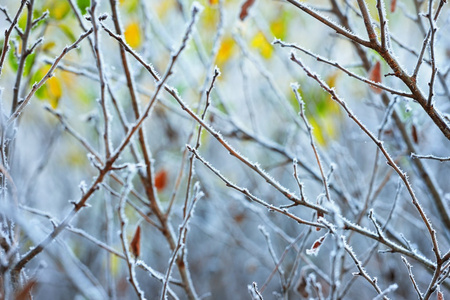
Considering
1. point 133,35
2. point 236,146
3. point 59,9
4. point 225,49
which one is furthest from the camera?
point 236,146

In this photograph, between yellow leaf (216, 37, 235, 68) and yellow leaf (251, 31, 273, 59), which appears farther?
yellow leaf (216, 37, 235, 68)

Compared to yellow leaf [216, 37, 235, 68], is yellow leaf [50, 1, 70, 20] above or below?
below

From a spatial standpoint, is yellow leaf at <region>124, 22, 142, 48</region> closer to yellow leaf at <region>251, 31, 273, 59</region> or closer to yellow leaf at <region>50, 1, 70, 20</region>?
yellow leaf at <region>251, 31, 273, 59</region>

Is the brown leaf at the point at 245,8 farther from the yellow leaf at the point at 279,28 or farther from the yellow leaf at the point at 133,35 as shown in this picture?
the yellow leaf at the point at 133,35

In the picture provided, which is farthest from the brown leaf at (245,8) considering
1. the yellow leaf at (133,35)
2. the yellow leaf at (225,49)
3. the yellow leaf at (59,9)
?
the yellow leaf at (225,49)

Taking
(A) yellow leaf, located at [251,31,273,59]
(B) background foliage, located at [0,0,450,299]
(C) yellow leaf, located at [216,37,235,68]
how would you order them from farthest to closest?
(C) yellow leaf, located at [216,37,235,68] → (A) yellow leaf, located at [251,31,273,59] → (B) background foliage, located at [0,0,450,299]

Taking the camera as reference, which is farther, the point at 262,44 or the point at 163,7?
the point at 163,7

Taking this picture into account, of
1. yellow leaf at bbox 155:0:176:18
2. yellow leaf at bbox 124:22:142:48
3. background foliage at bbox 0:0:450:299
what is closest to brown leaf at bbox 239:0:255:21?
background foliage at bbox 0:0:450:299

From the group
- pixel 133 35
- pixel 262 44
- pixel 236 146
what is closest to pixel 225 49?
pixel 262 44

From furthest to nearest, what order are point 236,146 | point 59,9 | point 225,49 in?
1. point 236,146
2. point 225,49
3. point 59,9

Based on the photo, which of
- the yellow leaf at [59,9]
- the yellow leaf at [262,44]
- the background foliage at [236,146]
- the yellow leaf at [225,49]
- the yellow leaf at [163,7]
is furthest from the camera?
the yellow leaf at [163,7]

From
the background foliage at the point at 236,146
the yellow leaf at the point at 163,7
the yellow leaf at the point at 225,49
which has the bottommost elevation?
the background foliage at the point at 236,146

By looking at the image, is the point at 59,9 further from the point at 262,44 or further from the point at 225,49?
the point at 225,49

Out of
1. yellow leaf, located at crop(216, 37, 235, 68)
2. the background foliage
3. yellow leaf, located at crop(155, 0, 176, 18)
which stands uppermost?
yellow leaf, located at crop(155, 0, 176, 18)
